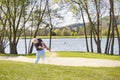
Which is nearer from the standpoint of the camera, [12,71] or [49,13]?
[12,71]

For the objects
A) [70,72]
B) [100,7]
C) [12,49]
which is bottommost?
Result: [12,49]

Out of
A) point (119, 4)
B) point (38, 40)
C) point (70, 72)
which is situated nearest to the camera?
point (70, 72)

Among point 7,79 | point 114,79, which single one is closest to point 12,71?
point 7,79

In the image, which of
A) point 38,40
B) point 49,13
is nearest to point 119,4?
point 49,13

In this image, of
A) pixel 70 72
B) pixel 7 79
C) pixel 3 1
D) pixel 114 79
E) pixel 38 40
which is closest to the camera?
pixel 7 79

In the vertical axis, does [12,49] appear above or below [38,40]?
below

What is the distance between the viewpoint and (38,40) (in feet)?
70.7

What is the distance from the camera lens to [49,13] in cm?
5012

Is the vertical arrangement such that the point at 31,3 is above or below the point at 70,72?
above

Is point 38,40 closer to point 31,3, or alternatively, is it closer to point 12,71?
point 12,71

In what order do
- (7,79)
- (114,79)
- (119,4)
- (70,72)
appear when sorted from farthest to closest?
(119,4) < (70,72) < (114,79) < (7,79)

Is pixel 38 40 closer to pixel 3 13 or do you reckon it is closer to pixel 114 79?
pixel 114 79

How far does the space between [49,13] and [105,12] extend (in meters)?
9.74

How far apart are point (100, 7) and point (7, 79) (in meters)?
32.4
